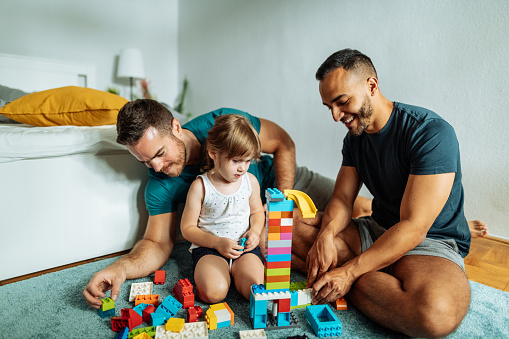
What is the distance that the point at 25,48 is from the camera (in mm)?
2947

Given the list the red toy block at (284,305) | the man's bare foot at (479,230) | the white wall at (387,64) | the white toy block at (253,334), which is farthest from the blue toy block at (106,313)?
the white wall at (387,64)

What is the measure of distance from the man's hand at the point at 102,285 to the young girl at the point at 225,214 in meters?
0.27

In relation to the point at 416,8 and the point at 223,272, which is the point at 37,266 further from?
the point at 416,8

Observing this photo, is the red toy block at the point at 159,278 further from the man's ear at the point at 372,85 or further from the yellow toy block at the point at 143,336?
the man's ear at the point at 372,85

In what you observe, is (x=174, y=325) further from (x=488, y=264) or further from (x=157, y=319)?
(x=488, y=264)

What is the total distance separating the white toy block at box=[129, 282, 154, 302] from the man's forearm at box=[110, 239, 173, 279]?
0.09 metres

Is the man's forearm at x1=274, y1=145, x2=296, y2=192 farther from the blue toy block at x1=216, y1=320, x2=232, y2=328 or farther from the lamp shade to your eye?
the lamp shade

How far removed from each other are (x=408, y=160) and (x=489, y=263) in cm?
86

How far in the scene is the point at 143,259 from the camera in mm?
1357

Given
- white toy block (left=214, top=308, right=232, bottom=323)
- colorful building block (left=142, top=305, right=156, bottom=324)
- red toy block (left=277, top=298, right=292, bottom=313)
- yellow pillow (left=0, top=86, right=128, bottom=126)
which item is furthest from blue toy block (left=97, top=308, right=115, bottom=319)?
yellow pillow (left=0, top=86, right=128, bottom=126)

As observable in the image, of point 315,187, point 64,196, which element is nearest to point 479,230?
point 315,187

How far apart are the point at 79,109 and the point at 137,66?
1.91 meters

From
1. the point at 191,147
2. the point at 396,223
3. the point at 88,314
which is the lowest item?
the point at 88,314

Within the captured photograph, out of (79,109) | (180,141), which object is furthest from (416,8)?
(79,109)
